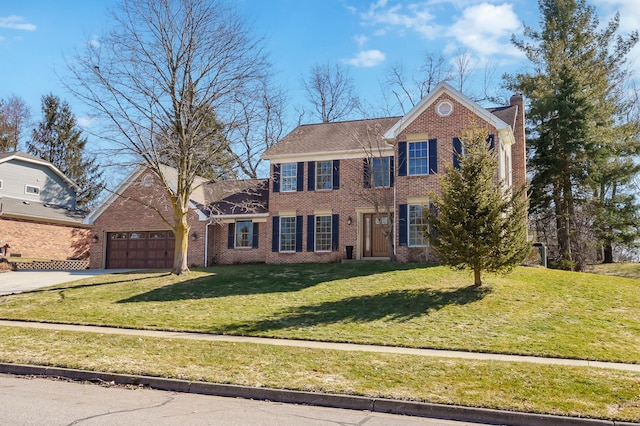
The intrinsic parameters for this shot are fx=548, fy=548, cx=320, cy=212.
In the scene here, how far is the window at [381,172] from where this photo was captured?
2423cm

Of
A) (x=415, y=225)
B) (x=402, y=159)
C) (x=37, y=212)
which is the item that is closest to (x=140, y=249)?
(x=37, y=212)

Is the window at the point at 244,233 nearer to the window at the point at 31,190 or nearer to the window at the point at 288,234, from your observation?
the window at the point at 288,234

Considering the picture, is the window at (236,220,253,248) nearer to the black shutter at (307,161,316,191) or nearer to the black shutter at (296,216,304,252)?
the black shutter at (296,216,304,252)

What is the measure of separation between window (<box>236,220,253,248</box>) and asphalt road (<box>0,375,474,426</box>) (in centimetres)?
1817

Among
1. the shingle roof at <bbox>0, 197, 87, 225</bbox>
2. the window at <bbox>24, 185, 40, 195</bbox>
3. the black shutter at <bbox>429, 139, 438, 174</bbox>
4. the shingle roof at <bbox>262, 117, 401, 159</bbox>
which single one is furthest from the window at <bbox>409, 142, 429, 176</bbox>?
the window at <bbox>24, 185, 40, 195</bbox>

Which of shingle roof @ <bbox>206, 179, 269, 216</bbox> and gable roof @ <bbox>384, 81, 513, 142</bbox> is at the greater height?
gable roof @ <bbox>384, 81, 513, 142</bbox>

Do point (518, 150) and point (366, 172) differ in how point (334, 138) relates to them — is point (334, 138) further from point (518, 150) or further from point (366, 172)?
point (518, 150)

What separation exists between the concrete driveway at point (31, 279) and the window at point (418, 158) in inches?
605

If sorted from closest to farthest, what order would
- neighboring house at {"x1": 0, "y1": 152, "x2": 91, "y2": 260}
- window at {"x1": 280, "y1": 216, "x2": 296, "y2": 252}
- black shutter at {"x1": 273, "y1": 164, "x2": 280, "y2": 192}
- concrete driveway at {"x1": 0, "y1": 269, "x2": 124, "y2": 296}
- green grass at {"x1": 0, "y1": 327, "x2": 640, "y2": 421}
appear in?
1. green grass at {"x1": 0, "y1": 327, "x2": 640, "y2": 421}
2. concrete driveway at {"x1": 0, "y1": 269, "x2": 124, "y2": 296}
3. window at {"x1": 280, "y1": 216, "x2": 296, "y2": 252}
4. black shutter at {"x1": 273, "y1": 164, "x2": 280, "y2": 192}
5. neighboring house at {"x1": 0, "y1": 152, "x2": 91, "y2": 260}

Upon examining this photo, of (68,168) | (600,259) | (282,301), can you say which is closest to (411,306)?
(282,301)

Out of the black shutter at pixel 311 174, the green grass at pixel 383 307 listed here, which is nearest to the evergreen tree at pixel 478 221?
the green grass at pixel 383 307

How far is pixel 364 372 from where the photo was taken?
9.32 metres

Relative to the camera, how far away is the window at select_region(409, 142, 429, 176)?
22312mm

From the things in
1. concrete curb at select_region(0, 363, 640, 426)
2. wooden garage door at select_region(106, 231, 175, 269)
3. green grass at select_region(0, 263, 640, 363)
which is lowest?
concrete curb at select_region(0, 363, 640, 426)
